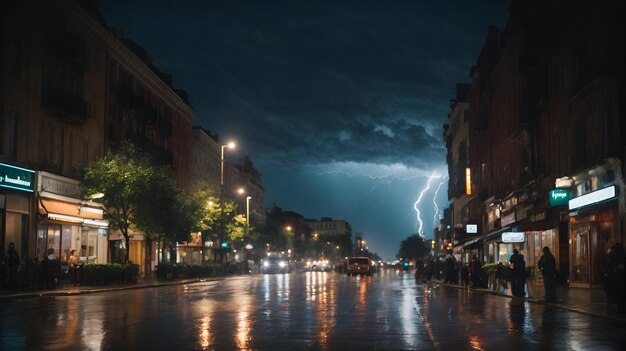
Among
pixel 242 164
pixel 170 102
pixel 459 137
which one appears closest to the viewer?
pixel 170 102

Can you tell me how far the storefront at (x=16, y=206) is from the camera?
36062 mm

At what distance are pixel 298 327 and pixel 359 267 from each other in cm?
5935

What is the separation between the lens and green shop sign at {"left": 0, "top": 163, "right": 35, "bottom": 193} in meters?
35.5

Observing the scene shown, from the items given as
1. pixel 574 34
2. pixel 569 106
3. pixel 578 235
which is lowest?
pixel 578 235

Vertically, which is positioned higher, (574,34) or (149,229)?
(574,34)

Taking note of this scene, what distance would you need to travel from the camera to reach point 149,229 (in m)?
46.6

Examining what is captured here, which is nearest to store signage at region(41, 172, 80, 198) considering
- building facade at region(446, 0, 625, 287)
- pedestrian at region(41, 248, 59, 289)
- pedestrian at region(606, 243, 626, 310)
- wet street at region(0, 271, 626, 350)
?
pedestrian at region(41, 248, 59, 289)

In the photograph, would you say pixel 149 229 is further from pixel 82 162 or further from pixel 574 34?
pixel 574 34

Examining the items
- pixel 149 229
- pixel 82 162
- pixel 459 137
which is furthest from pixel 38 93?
pixel 459 137

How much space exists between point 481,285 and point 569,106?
1071cm

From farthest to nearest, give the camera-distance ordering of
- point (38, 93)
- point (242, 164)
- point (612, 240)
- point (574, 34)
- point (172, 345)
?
point (242, 164) → point (38, 93) → point (574, 34) → point (612, 240) → point (172, 345)

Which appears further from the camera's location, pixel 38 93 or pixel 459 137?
pixel 459 137

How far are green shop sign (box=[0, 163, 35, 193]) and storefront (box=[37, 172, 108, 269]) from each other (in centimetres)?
91

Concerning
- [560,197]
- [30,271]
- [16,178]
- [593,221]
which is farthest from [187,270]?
[593,221]
